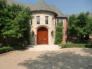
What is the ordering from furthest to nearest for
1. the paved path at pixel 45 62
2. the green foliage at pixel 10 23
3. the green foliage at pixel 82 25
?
the green foliage at pixel 82 25 → the green foliage at pixel 10 23 → the paved path at pixel 45 62

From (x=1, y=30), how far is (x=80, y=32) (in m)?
12.7

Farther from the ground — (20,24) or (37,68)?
(20,24)

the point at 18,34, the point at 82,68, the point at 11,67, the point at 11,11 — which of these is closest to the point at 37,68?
the point at 11,67

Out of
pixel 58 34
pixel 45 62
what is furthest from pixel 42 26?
pixel 45 62

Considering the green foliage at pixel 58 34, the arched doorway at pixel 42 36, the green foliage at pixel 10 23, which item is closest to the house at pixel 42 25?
the arched doorway at pixel 42 36

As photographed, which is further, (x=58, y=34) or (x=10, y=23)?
(x=58, y=34)

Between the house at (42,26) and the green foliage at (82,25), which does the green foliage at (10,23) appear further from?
the green foliage at (82,25)

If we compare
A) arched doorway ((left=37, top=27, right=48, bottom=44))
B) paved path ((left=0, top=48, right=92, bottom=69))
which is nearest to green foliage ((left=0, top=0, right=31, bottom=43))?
paved path ((left=0, top=48, right=92, bottom=69))

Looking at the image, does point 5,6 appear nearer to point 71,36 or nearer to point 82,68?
point 82,68

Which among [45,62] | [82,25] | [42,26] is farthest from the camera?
[42,26]

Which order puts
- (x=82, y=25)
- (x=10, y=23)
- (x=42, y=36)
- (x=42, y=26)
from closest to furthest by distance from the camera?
(x=10, y=23)
(x=82, y=25)
(x=42, y=26)
(x=42, y=36)

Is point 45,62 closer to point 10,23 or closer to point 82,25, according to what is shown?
point 10,23

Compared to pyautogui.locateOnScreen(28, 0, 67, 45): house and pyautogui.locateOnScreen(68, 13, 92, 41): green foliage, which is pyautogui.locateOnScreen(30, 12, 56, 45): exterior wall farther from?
pyautogui.locateOnScreen(68, 13, 92, 41): green foliage

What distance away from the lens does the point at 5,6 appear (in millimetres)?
12258
